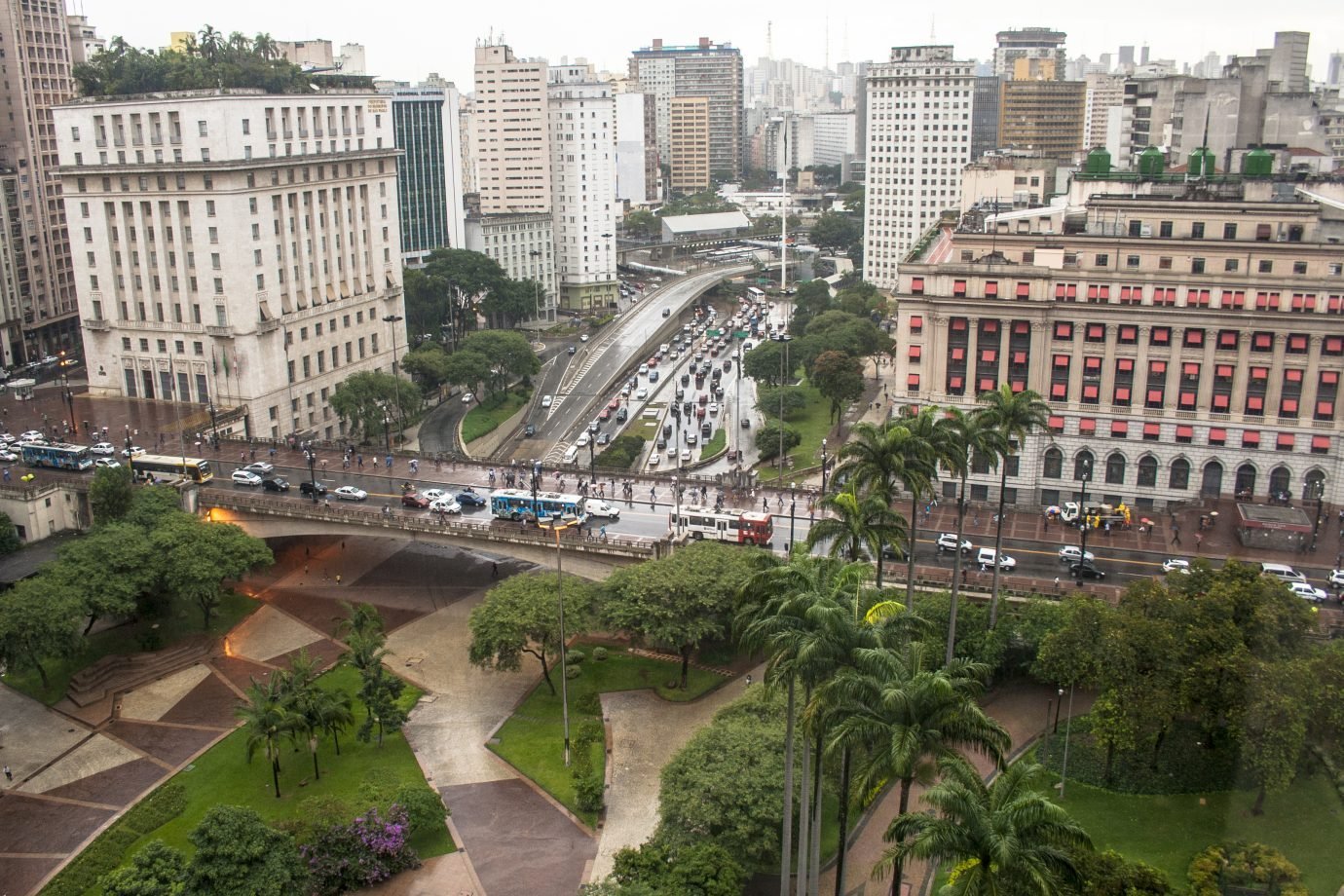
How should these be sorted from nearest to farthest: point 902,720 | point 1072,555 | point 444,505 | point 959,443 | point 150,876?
point 902,720 → point 150,876 → point 959,443 → point 1072,555 → point 444,505

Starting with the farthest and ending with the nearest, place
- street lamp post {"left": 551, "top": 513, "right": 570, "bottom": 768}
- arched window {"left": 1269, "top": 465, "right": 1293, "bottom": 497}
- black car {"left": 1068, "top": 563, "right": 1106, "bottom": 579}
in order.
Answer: arched window {"left": 1269, "top": 465, "right": 1293, "bottom": 497}, black car {"left": 1068, "top": 563, "right": 1106, "bottom": 579}, street lamp post {"left": 551, "top": 513, "right": 570, "bottom": 768}

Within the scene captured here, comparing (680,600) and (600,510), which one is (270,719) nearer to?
(680,600)

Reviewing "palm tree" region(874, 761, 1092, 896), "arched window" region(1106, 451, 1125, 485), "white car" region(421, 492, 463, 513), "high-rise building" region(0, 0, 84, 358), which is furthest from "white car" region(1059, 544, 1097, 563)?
"high-rise building" region(0, 0, 84, 358)

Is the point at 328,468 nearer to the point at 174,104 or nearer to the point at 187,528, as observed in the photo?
the point at 187,528

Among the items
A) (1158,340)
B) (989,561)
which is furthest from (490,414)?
(989,561)

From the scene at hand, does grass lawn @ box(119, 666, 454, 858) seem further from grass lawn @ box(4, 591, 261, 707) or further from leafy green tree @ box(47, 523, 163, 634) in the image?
grass lawn @ box(4, 591, 261, 707)

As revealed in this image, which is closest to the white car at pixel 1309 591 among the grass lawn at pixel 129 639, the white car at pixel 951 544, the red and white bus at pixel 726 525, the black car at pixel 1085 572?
the black car at pixel 1085 572

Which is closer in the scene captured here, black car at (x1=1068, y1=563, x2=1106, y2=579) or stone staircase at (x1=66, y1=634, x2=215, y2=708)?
black car at (x1=1068, y1=563, x2=1106, y2=579)

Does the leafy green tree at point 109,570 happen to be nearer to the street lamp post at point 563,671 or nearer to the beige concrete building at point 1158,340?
the street lamp post at point 563,671
